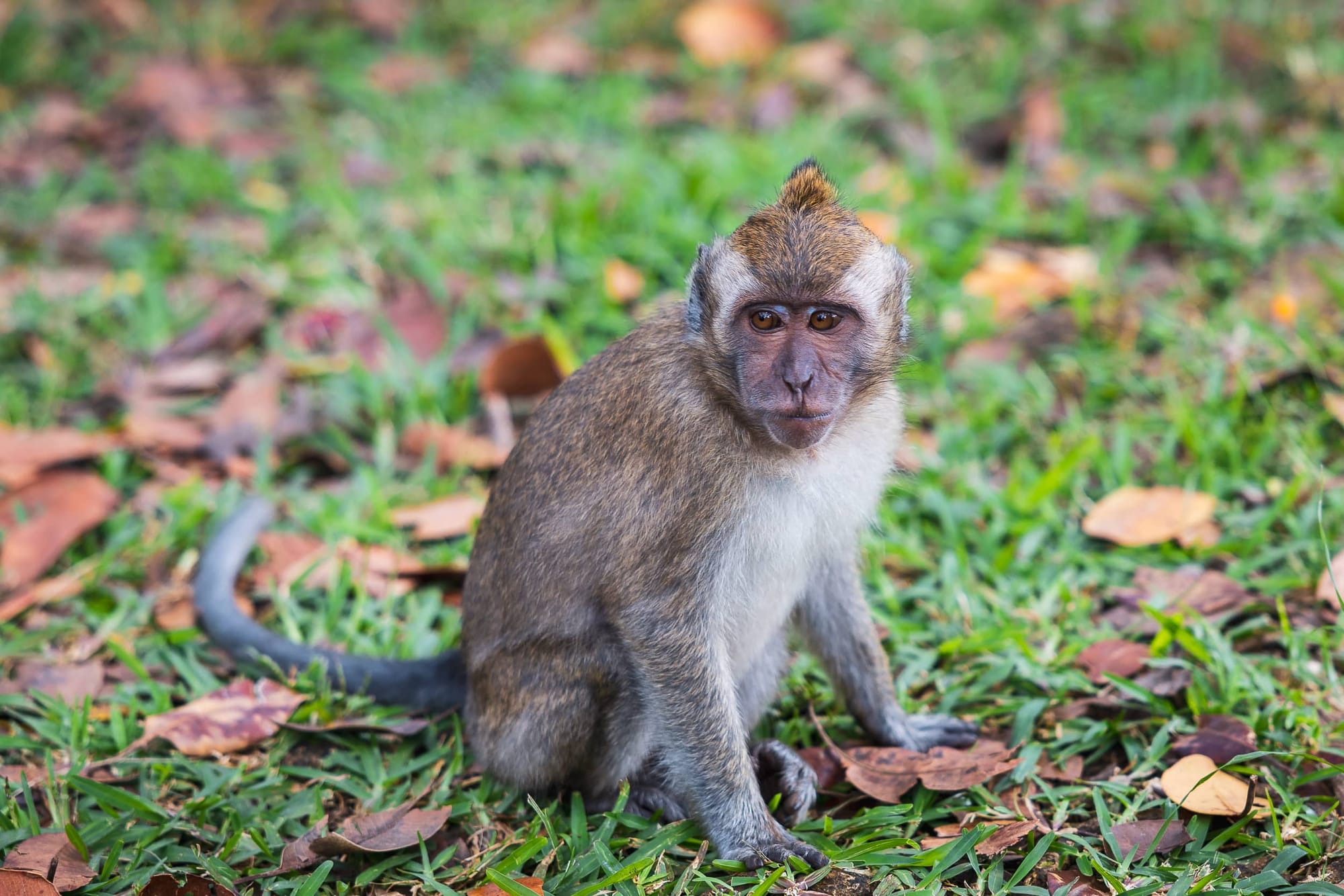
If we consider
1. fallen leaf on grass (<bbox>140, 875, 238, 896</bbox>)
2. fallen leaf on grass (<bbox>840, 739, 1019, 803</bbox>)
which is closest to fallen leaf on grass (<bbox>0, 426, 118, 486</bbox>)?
fallen leaf on grass (<bbox>140, 875, 238, 896</bbox>)

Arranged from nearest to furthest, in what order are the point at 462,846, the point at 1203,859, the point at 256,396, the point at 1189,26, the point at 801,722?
the point at 1203,859 → the point at 462,846 → the point at 801,722 → the point at 256,396 → the point at 1189,26

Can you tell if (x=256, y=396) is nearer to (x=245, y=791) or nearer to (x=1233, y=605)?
(x=245, y=791)

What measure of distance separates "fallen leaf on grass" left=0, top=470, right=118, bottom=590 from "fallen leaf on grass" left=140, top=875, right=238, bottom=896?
201cm

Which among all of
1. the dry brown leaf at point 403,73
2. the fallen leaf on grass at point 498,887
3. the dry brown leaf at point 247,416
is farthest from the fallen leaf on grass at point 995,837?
the dry brown leaf at point 403,73

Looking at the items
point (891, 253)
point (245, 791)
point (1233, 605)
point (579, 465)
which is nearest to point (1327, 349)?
point (1233, 605)

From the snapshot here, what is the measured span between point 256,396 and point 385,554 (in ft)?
4.56

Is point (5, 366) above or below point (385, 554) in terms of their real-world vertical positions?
above

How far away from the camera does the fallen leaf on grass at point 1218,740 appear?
393cm

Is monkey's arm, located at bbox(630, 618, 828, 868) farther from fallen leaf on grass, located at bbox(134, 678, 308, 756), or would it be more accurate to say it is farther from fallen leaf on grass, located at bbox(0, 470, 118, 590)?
fallen leaf on grass, located at bbox(0, 470, 118, 590)

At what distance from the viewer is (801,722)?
4531 mm

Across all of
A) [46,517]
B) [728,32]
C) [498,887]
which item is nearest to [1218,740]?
[498,887]

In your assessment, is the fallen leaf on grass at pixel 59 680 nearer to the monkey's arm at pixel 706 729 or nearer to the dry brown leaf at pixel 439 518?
the dry brown leaf at pixel 439 518

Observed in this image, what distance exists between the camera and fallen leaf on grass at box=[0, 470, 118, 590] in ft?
17.1

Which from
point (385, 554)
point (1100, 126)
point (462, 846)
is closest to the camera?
point (462, 846)
